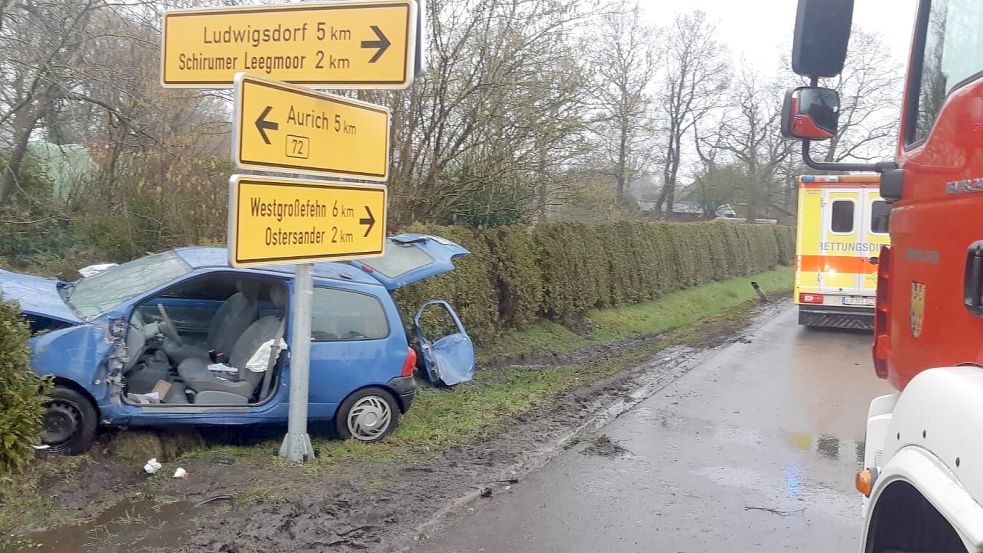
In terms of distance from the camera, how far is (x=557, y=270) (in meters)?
14.1

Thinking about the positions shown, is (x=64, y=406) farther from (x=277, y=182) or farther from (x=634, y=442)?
(x=634, y=442)

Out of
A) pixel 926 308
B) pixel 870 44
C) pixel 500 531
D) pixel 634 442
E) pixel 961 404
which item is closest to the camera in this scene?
pixel 961 404

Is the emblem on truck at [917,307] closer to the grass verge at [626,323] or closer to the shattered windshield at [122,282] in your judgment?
the shattered windshield at [122,282]

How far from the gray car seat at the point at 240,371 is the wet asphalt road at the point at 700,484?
213cm

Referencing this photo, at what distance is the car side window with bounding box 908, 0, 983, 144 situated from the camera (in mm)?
2840

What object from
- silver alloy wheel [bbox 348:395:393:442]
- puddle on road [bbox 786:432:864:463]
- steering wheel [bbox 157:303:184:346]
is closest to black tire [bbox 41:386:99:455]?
steering wheel [bbox 157:303:184:346]

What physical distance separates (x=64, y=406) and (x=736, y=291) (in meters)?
21.9

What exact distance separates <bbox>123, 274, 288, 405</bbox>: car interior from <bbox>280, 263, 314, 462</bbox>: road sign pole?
42 centimetres

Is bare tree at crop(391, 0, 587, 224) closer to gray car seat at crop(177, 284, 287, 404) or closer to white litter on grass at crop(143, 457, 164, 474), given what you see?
gray car seat at crop(177, 284, 287, 404)

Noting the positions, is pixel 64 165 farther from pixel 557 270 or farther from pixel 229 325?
pixel 557 270

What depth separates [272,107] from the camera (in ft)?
17.5

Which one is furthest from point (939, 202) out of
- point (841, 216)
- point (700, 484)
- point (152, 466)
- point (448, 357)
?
point (841, 216)

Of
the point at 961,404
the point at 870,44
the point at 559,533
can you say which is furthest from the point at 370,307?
the point at 961,404

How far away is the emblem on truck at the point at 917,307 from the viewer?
9.86 feet
